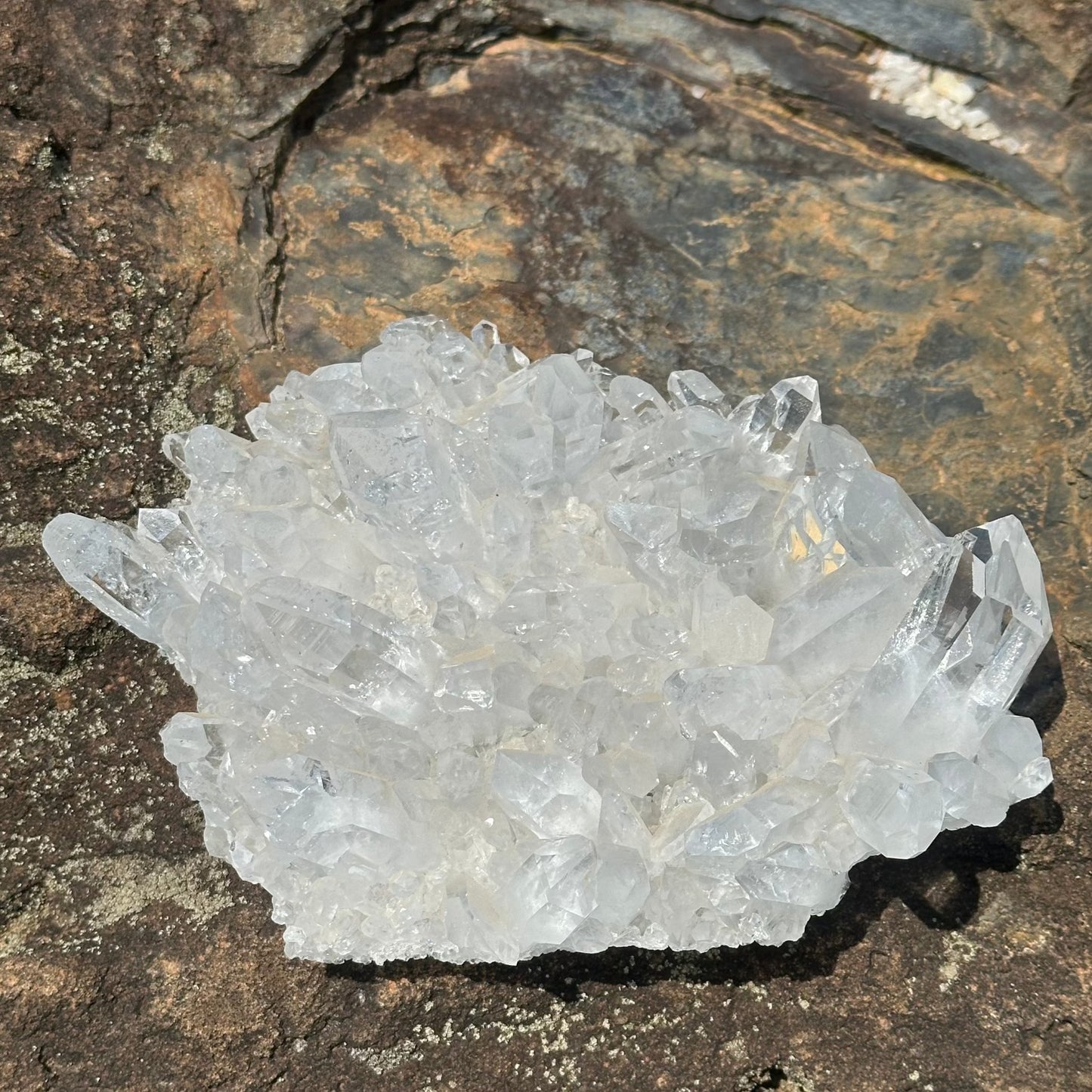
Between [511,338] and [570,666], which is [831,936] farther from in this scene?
[511,338]

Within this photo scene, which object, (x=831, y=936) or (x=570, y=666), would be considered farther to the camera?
(x=831, y=936)

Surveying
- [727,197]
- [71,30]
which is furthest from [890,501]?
[71,30]

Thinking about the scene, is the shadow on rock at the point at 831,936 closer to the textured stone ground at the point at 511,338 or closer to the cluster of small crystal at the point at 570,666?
the textured stone ground at the point at 511,338

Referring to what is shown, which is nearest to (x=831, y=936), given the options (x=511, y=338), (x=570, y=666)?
(x=570, y=666)

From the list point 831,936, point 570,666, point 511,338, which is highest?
point 511,338

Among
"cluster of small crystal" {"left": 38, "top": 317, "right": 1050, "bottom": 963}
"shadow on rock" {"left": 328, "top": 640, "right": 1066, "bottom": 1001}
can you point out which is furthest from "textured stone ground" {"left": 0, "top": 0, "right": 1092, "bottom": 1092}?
"cluster of small crystal" {"left": 38, "top": 317, "right": 1050, "bottom": 963}

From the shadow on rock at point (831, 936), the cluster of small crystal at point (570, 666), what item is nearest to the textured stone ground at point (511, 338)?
the shadow on rock at point (831, 936)

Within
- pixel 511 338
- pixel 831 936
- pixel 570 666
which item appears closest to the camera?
pixel 570 666

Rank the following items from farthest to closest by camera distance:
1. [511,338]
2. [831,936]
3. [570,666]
Answer: [511,338] < [831,936] < [570,666]
